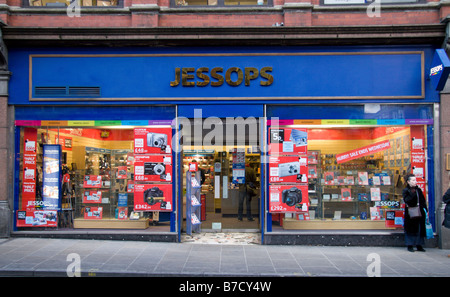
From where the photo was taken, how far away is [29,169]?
944 cm

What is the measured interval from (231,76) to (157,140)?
2.58 metres

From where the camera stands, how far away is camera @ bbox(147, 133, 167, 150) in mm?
9211

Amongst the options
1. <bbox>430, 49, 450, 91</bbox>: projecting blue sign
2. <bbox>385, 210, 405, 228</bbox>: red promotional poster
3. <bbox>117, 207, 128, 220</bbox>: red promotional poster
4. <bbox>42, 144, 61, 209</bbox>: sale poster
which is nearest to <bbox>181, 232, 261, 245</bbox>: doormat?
<bbox>117, 207, 128, 220</bbox>: red promotional poster

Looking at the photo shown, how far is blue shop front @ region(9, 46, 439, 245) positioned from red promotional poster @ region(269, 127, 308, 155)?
0.09ft

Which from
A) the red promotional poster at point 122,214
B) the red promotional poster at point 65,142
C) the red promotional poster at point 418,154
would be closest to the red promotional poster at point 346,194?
the red promotional poster at point 418,154

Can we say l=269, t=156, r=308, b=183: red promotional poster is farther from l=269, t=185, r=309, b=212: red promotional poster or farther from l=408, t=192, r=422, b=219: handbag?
l=408, t=192, r=422, b=219: handbag

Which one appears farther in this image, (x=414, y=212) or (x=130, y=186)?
(x=130, y=186)

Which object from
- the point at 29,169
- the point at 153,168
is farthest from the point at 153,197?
the point at 29,169

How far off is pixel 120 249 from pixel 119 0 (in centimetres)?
656

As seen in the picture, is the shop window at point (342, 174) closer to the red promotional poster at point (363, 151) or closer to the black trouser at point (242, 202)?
the red promotional poster at point (363, 151)

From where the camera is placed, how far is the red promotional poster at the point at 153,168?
920 centimetres

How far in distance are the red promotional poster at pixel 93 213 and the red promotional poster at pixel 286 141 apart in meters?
4.88

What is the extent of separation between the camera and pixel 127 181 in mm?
9578

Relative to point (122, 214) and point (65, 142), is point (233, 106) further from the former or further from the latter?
point (65, 142)
